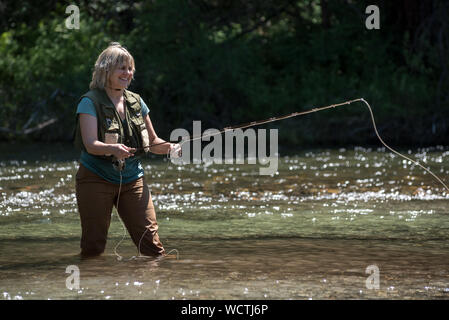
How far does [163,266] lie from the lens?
Result: 5.84 m

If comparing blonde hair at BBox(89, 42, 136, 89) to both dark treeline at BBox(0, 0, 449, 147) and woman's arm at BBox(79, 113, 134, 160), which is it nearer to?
woman's arm at BBox(79, 113, 134, 160)

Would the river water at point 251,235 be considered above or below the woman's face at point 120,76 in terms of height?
below

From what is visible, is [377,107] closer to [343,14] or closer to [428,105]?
[428,105]

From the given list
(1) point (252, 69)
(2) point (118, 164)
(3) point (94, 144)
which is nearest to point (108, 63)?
(3) point (94, 144)

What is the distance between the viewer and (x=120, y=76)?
5547 mm

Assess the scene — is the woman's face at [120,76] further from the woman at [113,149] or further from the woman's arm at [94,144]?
the woman's arm at [94,144]

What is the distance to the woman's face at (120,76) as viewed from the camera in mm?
5531

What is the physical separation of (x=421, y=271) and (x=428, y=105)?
11.1 meters

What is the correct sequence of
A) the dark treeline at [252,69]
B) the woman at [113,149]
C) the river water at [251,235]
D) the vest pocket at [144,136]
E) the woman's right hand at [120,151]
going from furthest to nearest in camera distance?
the dark treeline at [252,69] → the vest pocket at [144,136] → the woman at [113,149] → the woman's right hand at [120,151] → the river water at [251,235]

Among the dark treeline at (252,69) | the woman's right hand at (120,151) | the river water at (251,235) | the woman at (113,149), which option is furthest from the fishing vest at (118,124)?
the dark treeline at (252,69)

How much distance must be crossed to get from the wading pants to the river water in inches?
6.1

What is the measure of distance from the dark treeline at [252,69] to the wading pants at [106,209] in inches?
427

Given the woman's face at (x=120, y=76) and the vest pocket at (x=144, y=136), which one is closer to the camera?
the woman's face at (x=120, y=76)
